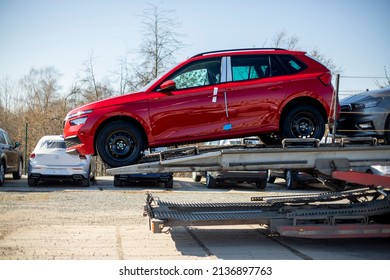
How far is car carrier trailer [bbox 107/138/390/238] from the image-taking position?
582 centimetres

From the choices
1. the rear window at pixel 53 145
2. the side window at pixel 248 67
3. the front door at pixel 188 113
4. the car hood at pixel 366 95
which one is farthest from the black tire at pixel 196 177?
the front door at pixel 188 113

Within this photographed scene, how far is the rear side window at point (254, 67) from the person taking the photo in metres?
6.27

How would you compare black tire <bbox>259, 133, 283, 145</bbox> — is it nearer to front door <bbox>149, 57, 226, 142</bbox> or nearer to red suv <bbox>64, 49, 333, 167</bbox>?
red suv <bbox>64, 49, 333, 167</bbox>

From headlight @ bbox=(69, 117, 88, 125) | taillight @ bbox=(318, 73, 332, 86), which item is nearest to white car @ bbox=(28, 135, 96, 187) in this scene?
headlight @ bbox=(69, 117, 88, 125)

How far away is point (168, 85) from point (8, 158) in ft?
27.8

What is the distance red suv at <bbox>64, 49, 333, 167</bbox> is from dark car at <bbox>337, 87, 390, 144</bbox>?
2.14 ft

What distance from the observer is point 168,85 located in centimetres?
600

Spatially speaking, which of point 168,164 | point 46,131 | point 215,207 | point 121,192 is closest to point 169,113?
point 168,164

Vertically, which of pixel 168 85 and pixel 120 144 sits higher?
pixel 168 85

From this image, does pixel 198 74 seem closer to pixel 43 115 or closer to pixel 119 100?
pixel 119 100

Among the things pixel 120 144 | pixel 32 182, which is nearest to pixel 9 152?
pixel 32 182

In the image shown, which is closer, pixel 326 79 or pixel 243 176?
pixel 326 79
